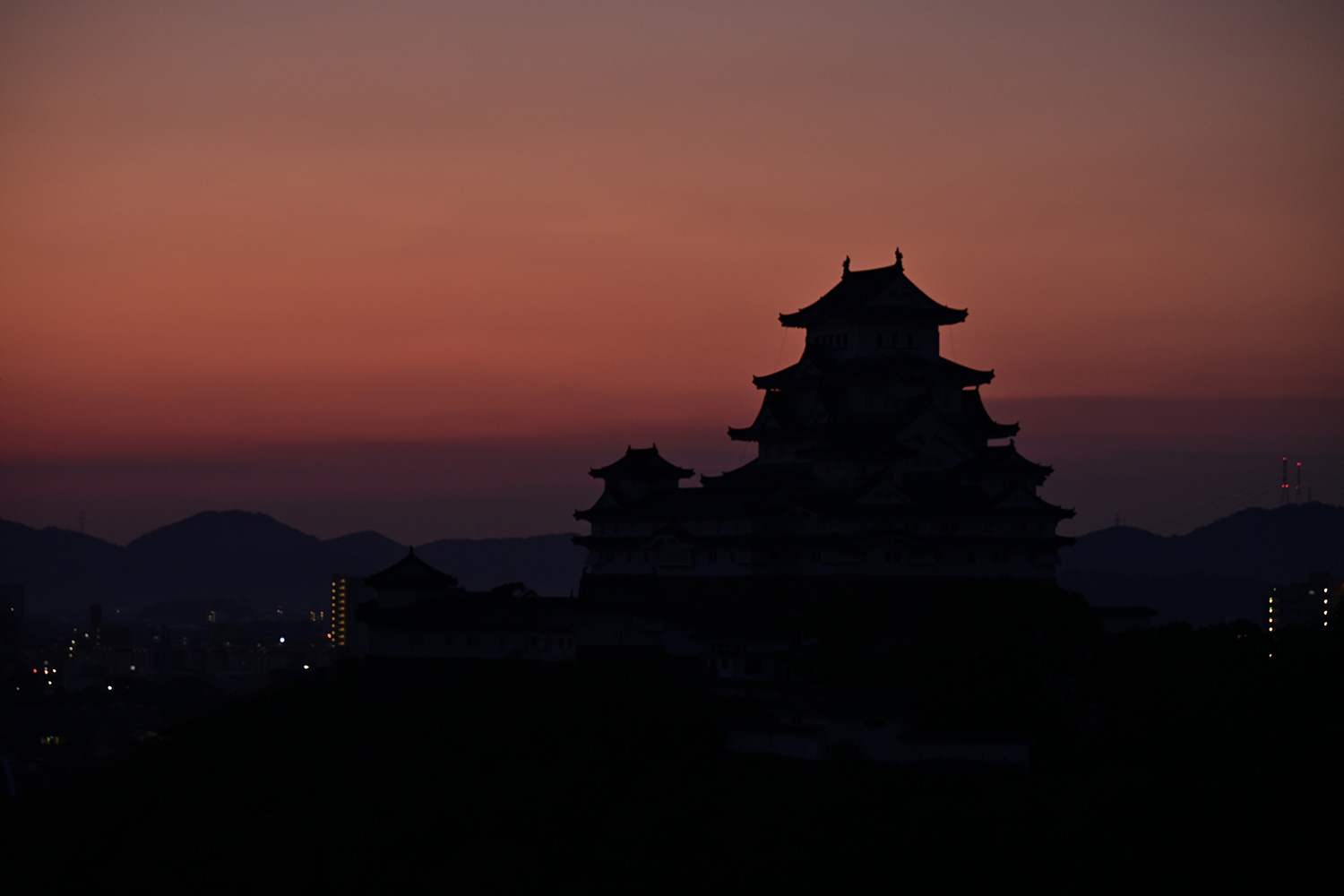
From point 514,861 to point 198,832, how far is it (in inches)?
558

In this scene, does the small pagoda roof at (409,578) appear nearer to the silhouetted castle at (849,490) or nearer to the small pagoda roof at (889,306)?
the silhouetted castle at (849,490)

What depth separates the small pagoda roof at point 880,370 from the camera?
271ft

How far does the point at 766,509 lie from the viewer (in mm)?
78562

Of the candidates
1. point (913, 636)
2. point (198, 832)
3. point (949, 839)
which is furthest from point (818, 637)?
point (198, 832)

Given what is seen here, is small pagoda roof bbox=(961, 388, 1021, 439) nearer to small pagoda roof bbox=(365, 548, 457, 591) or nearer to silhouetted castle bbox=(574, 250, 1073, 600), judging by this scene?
silhouetted castle bbox=(574, 250, 1073, 600)

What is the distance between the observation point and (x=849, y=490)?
79875mm

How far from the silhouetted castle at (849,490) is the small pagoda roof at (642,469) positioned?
0.24ft

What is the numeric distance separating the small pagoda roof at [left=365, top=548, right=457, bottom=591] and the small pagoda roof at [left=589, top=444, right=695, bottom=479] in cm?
819

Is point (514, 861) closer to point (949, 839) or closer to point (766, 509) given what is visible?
point (949, 839)

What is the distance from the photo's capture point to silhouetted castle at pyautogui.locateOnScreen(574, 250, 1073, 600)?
77.0 meters

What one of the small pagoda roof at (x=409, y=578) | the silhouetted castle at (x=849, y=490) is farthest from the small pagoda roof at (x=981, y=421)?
the small pagoda roof at (x=409, y=578)

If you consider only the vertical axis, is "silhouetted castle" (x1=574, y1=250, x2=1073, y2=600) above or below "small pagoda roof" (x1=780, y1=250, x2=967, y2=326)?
below

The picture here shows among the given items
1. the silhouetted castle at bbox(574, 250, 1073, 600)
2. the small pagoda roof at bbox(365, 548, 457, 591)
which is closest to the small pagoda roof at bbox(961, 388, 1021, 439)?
the silhouetted castle at bbox(574, 250, 1073, 600)

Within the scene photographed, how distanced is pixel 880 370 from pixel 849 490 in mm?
5744
